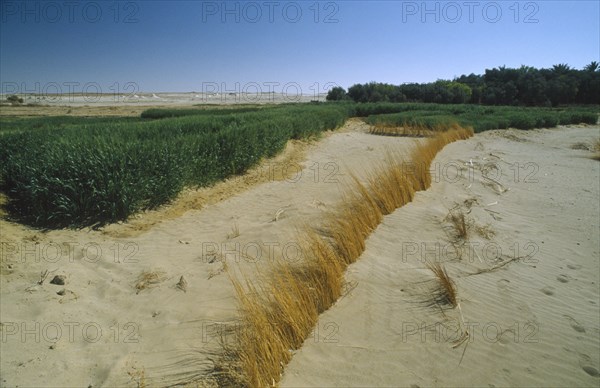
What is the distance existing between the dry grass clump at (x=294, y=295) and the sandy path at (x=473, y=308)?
159mm

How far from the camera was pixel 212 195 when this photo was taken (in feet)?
26.3

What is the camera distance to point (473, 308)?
12.2 feet

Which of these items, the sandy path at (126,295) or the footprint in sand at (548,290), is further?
the footprint in sand at (548,290)

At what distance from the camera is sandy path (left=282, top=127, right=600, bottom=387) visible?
284 centimetres

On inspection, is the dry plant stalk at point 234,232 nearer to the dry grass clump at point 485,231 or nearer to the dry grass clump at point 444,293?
the dry grass clump at point 444,293

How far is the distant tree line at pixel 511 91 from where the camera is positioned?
49.2m

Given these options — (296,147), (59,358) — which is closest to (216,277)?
(59,358)

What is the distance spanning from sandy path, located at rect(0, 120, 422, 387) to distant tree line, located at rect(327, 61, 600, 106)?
49.0m

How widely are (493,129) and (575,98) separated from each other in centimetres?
4265

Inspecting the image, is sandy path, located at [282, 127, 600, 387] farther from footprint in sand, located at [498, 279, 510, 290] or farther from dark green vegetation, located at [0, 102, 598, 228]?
dark green vegetation, located at [0, 102, 598, 228]

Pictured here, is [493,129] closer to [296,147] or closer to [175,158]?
[296,147]
